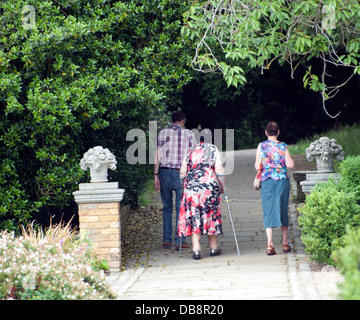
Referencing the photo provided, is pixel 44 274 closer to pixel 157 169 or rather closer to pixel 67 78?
pixel 67 78

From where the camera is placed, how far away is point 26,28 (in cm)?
788

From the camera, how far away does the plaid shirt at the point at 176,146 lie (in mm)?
9078

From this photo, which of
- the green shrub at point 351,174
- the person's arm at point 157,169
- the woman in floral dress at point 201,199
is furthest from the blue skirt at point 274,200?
the person's arm at point 157,169

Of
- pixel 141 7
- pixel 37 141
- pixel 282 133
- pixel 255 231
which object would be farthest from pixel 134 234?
pixel 282 133

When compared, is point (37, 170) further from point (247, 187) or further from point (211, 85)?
point (211, 85)

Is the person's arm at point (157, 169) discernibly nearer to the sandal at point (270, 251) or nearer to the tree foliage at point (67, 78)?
the tree foliage at point (67, 78)

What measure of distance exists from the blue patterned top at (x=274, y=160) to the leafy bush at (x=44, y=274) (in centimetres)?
293

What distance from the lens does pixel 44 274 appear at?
19.2ft

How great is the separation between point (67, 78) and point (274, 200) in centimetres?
328

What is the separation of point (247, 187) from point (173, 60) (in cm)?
556

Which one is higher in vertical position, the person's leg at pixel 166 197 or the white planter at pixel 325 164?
the white planter at pixel 325 164

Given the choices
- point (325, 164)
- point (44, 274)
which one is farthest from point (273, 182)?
point (44, 274)

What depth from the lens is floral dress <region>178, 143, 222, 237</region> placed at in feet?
27.4

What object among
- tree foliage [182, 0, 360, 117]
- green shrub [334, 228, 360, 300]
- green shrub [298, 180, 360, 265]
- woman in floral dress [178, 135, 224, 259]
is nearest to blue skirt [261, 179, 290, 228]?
woman in floral dress [178, 135, 224, 259]
